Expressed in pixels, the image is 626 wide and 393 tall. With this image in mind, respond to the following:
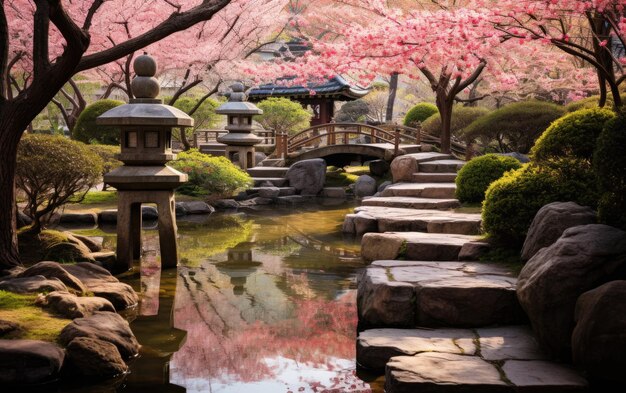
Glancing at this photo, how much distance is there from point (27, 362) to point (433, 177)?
51.2 feet

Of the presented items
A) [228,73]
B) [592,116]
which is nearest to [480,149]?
[228,73]

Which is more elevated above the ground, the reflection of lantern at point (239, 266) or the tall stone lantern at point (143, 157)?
the tall stone lantern at point (143, 157)

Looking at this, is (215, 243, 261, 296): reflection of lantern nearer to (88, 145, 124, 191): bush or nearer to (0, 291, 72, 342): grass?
(0, 291, 72, 342): grass

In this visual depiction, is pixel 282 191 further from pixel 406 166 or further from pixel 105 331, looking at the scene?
pixel 105 331

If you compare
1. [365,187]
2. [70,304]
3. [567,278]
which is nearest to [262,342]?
[70,304]

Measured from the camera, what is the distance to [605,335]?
5172 millimetres

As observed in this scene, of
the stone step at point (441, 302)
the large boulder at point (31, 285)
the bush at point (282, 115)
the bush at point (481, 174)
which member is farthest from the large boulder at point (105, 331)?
the bush at point (282, 115)

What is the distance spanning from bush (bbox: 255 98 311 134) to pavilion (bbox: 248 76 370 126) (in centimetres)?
175

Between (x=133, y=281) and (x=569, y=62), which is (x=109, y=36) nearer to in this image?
(x=133, y=281)

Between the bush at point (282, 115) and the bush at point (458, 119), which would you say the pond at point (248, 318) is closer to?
the bush at point (458, 119)

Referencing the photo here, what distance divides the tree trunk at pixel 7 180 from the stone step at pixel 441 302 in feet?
15.1

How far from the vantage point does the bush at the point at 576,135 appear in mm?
8852

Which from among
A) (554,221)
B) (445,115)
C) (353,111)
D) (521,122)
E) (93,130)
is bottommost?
(554,221)

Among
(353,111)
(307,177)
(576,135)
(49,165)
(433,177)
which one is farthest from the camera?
(353,111)
